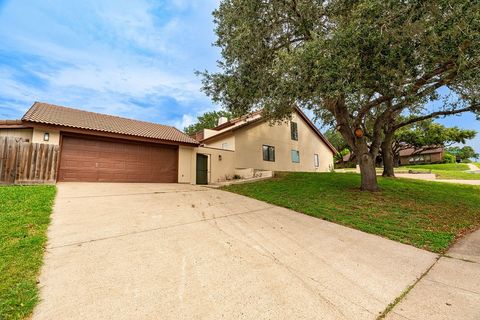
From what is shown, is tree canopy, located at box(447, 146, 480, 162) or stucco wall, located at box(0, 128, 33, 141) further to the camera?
tree canopy, located at box(447, 146, 480, 162)

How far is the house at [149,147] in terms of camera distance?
38.0 ft

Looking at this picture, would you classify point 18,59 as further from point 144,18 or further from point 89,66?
point 144,18

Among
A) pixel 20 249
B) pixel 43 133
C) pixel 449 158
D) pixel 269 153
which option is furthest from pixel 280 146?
pixel 449 158

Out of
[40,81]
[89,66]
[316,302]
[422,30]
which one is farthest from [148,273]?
[40,81]

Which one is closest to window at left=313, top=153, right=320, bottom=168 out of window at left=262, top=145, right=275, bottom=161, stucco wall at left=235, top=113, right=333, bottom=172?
stucco wall at left=235, top=113, right=333, bottom=172

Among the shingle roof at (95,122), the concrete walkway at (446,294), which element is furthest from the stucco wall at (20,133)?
the concrete walkway at (446,294)

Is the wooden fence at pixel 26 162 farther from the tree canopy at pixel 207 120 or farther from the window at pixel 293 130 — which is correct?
the tree canopy at pixel 207 120

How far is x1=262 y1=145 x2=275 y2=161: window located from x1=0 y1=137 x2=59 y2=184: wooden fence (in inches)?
533

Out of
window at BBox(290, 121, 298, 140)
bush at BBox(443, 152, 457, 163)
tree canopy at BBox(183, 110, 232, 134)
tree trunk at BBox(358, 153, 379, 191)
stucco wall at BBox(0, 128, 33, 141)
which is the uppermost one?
tree canopy at BBox(183, 110, 232, 134)

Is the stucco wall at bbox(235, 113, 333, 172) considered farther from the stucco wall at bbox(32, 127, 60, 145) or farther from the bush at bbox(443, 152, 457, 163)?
the bush at bbox(443, 152, 457, 163)

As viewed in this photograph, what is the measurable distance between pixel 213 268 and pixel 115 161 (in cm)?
1154

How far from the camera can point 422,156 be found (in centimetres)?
4600

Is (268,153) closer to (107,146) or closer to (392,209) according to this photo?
(107,146)

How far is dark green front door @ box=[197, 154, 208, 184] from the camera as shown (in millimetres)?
16531
